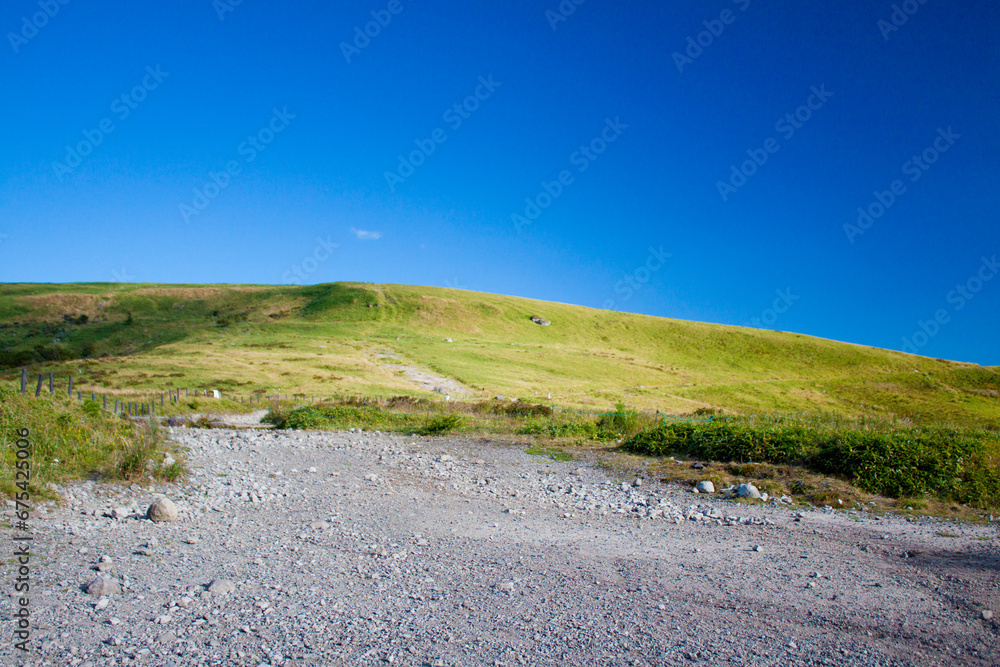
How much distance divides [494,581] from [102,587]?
3.91 m

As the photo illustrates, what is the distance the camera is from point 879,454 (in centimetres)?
1199

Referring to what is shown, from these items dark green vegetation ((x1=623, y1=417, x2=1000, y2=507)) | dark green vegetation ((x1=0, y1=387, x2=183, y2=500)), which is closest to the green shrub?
dark green vegetation ((x1=623, y1=417, x2=1000, y2=507))

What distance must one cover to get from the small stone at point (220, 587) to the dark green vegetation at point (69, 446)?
180 inches

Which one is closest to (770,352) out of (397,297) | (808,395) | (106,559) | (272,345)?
(808,395)

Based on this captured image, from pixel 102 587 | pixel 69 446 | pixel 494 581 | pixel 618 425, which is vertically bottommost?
pixel 102 587

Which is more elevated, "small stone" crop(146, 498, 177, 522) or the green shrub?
the green shrub

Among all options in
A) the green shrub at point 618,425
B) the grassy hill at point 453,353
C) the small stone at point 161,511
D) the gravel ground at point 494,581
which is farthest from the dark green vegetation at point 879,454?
the grassy hill at point 453,353

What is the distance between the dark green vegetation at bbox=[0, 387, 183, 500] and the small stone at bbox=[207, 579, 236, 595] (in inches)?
180

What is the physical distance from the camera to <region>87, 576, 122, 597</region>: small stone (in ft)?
18.6

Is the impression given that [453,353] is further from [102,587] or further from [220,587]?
[102,587]

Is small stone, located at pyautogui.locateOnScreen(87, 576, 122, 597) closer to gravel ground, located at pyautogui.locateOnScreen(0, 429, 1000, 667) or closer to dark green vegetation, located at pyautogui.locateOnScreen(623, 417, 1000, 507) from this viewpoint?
gravel ground, located at pyautogui.locateOnScreen(0, 429, 1000, 667)

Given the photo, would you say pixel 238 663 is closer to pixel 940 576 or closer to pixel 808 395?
pixel 940 576

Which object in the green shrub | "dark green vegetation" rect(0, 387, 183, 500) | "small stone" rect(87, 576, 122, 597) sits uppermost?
the green shrub

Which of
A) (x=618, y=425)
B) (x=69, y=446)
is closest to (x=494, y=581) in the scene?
(x=69, y=446)
